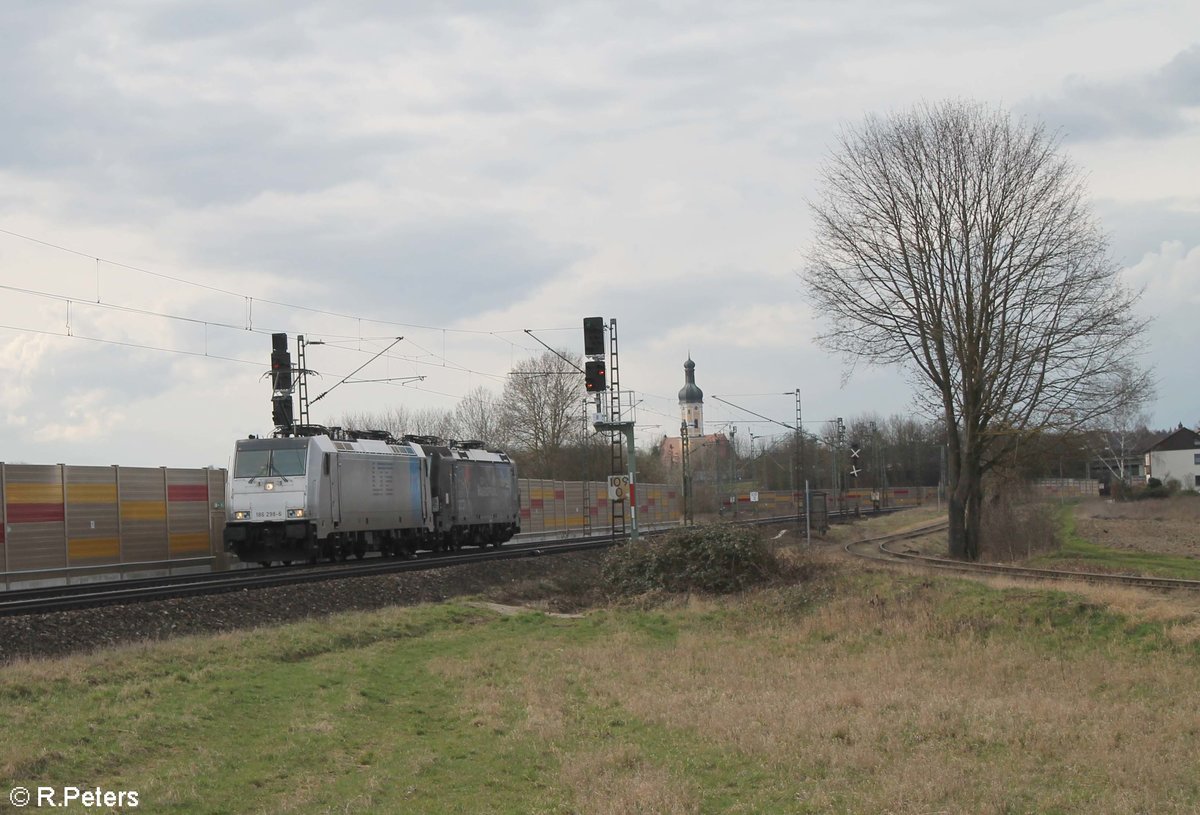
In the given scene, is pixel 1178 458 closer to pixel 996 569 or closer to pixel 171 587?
pixel 996 569

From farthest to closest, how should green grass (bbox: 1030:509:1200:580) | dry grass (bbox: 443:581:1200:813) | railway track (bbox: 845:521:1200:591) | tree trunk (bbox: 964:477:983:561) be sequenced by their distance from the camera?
tree trunk (bbox: 964:477:983:561) → green grass (bbox: 1030:509:1200:580) → railway track (bbox: 845:521:1200:591) → dry grass (bbox: 443:581:1200:813)

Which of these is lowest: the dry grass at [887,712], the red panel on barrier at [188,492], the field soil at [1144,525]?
the field soil at [1144,525]

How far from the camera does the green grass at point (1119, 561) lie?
1141 inches

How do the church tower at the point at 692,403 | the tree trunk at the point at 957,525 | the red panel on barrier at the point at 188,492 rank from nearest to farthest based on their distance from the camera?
the red panel on barrier at the point at 188,492, the tree trunk at the point at 957,525, the church tower at the point at 692,403

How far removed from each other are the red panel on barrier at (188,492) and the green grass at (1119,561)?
2281cm

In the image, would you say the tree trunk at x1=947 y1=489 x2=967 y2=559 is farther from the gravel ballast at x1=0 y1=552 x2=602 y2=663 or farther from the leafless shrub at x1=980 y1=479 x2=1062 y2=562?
the gravel ballast at x1=0 y1=552 x2=602 y2=663

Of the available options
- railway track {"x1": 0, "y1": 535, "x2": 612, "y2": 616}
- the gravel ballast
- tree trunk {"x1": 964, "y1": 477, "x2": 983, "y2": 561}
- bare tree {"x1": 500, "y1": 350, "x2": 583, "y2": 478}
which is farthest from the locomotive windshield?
bare tree {"x1": 500, "y1": 350, "x2": 583, "y2": 478}

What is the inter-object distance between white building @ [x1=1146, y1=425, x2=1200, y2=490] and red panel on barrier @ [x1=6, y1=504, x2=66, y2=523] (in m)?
Answer: 117

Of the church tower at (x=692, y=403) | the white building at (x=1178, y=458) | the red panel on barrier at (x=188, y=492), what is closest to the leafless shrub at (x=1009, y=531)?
the red panel on barrier at (x=188, y=492)

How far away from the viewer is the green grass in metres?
29.0

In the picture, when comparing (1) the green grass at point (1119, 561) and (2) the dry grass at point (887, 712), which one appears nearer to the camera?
(2) the dry grass at point (887, 712)

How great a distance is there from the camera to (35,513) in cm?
2775

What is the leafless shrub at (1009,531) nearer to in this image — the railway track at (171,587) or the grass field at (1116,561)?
the grass field at (1116,561)

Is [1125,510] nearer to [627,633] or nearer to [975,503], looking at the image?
[975,503]
